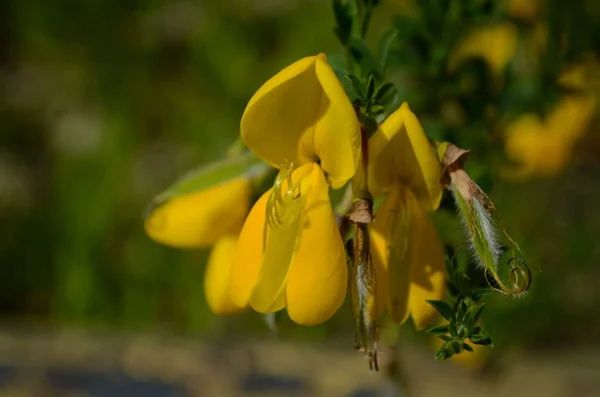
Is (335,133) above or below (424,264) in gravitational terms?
above

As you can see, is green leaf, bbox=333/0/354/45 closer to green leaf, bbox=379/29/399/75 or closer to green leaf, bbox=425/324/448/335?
green leaf, bbox=379/29/399/75

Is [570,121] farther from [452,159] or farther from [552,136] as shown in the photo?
[452,159]

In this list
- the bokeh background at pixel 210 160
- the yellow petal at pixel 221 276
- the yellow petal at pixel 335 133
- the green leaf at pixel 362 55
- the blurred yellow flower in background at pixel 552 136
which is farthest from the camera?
the blurred yellow flower in background at pixel 552 136

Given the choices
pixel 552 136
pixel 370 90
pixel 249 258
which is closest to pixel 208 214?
pixel 249 258

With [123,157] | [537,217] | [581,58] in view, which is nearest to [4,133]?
[123,157]

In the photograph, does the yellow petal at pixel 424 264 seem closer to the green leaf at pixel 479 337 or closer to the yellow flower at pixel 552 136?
the green leaf at pixel 479 337

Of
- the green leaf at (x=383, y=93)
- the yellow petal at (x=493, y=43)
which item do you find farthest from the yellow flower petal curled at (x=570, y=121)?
the green leaf at (x=383, y=93)
